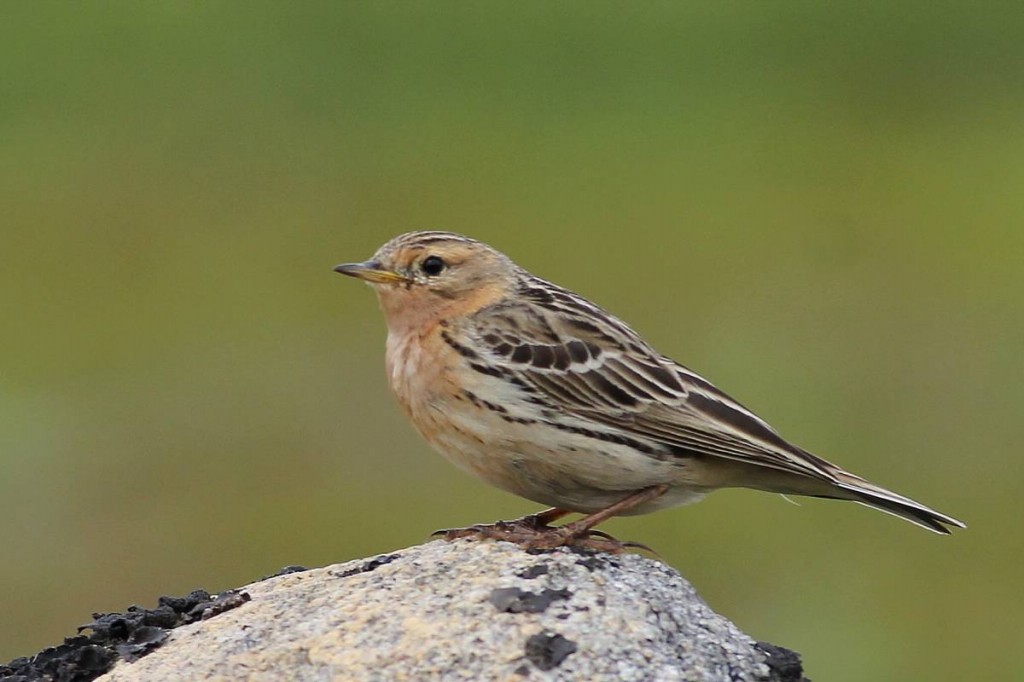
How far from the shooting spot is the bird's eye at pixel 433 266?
447 inches

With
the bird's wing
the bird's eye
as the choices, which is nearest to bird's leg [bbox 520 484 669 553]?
the bird's wing

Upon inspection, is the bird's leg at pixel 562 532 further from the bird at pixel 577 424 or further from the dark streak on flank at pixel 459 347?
the dark streak on flank at pixel 459 347

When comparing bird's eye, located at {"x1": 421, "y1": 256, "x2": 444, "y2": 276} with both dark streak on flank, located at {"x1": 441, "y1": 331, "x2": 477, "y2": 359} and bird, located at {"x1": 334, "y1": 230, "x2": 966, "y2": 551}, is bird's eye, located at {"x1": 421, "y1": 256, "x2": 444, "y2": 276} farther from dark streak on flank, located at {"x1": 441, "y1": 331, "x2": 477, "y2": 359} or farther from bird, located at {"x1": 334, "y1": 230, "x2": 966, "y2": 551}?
dark streak on flank, located at {"x1": 441, "y1": 331, "x2": 477, "y2": 359}

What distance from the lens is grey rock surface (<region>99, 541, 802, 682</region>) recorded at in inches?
328

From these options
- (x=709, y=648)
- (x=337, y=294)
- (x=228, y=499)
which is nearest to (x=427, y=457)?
(x=228, y=499)

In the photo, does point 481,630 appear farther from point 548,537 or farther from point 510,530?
point 510,530

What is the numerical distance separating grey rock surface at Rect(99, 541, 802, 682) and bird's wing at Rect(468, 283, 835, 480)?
1.14 m

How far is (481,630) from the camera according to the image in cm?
846

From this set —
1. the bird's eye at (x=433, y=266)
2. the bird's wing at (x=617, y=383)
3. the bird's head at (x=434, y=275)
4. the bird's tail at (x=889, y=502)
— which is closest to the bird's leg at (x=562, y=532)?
the bird's wing at (x=617, y=383)

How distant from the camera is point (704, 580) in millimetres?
20562

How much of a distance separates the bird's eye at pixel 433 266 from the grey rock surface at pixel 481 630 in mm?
2307

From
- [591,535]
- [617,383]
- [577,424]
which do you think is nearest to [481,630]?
[591,535]

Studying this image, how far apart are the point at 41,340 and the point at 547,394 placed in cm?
1838

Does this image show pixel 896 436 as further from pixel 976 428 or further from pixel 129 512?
pixel 129 512
